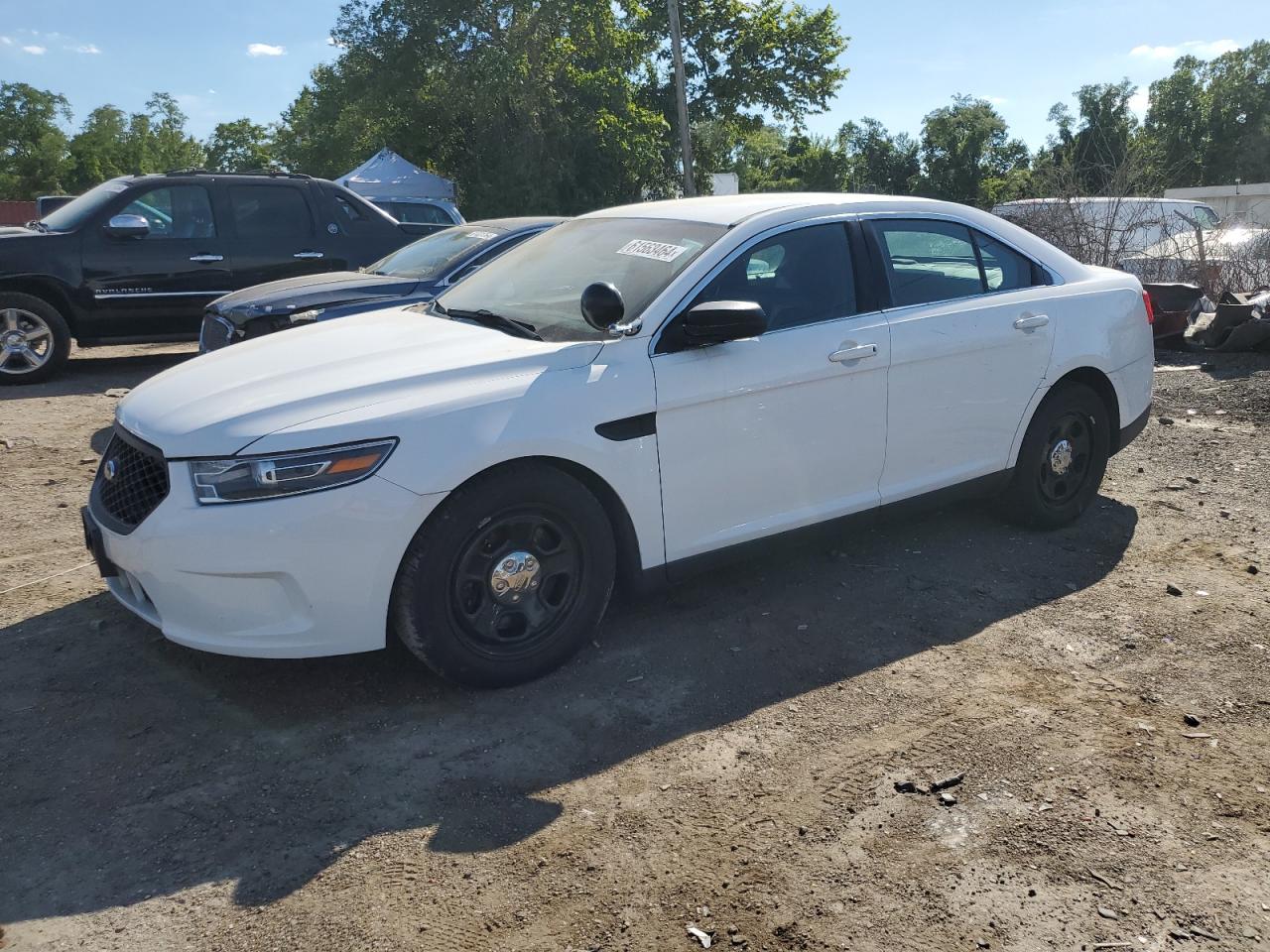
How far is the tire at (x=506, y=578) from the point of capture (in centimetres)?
344

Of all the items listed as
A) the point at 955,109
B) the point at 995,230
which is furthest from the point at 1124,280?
the point at 955,109

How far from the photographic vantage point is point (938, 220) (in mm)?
4844

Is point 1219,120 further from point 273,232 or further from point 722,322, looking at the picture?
point 722,322

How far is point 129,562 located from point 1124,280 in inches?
190

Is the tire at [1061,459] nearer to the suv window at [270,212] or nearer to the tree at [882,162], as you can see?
the suv window at [270,212]

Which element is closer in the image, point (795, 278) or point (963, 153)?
point (795, 278)

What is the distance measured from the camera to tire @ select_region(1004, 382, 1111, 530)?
16.8 ft

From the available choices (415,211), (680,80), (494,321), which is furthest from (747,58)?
(494,321)

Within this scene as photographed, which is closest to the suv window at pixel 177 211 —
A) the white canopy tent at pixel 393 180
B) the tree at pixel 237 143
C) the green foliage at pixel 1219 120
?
the white canopy tent at pixel 393 180

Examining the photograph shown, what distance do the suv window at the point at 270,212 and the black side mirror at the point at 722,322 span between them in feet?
23.8

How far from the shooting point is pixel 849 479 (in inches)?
175

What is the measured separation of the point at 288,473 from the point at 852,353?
2.28 metres

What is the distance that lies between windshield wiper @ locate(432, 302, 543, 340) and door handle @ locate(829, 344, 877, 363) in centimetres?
121

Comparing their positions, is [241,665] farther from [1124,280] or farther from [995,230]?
[1124,280]
